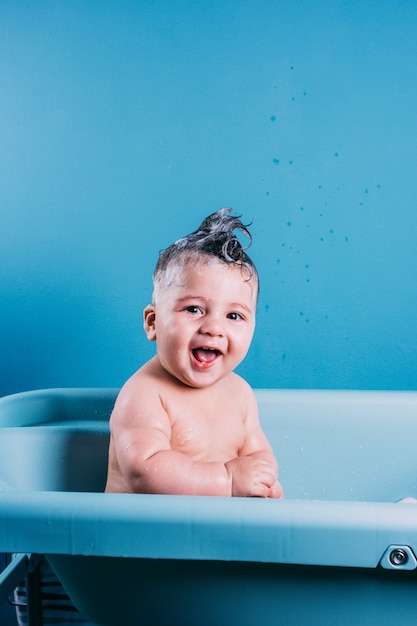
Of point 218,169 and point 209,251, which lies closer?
point 209,251

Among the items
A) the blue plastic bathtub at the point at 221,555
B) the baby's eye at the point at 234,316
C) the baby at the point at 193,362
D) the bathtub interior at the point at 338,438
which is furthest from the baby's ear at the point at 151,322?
the blue plastic bathtub at the point at 221,555

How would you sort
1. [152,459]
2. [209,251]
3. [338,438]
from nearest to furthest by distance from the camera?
[152,459], [209,251], [338,438]

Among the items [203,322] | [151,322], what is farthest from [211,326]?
[151,322]

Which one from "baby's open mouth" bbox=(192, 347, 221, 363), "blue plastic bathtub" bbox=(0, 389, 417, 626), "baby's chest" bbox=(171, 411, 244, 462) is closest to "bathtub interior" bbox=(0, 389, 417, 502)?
"baby's chest" bbox=(171, 411, 244, 462)

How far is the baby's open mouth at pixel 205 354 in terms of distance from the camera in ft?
3.08

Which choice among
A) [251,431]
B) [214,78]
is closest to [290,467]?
[251,431]

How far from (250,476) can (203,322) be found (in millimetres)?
215

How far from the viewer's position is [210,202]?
1.36 m

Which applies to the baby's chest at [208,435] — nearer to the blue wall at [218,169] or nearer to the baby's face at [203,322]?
Result: the baby's face at [203,322]

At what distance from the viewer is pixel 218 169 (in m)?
1.35

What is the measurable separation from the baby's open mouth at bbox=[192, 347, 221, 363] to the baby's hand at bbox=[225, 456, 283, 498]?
0.50 feet

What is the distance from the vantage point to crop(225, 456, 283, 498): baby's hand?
32.9 inches

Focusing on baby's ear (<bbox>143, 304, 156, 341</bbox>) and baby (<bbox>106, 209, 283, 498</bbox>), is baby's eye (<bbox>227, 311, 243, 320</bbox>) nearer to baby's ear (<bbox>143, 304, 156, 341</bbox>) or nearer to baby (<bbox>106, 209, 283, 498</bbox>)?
baby (<bbox>106, 209, 283, 498</bbox>)

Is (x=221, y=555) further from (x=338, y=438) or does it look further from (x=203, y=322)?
(x=338, y=438)
